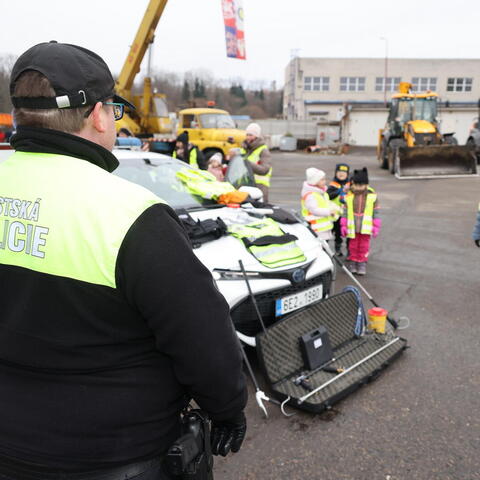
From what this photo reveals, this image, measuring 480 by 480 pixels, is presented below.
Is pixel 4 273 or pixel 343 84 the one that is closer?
pixel 4 273

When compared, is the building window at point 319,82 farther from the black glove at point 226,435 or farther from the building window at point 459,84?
the black glove at point 226,435

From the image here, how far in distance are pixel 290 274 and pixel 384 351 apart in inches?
39.3

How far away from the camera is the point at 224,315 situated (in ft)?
4.12

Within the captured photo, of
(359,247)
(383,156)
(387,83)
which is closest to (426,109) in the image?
(383,156)

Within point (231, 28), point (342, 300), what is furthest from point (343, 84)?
point (342, 300)

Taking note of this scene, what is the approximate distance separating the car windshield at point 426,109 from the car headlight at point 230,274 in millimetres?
17464

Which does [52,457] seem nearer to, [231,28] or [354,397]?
[354,397]

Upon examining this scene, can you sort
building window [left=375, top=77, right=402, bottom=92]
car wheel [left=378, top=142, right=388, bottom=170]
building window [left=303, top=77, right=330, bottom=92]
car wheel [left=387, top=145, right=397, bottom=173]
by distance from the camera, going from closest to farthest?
car wheel [left=387, top=145, right=397, bottom=173] → car wheel [left=378, top=142, right=388, bottom=170] → building window [left=375, top=77, right=402, bottom=92] → building window [left=303, top=77, right=330, bottom=92]

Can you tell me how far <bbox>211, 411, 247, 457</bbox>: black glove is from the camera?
1450mm

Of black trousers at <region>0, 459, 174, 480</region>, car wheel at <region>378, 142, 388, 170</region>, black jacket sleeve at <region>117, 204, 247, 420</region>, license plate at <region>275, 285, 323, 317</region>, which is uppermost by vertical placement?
black jacket sleeve at <region>117, 204, 247, 420</region>

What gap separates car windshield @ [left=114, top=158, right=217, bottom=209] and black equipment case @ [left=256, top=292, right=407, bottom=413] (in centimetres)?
160

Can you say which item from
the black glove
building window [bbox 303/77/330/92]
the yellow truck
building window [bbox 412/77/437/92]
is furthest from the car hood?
building window [bbox 412/77/437/92]

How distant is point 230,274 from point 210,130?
1429 cm

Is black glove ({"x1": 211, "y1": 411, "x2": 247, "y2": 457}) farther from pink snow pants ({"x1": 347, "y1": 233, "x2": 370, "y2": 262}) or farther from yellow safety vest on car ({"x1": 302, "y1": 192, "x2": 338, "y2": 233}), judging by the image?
pink snow pants ({"x1": 347, "y1": 233, "x2": 370, "y2": 262})
